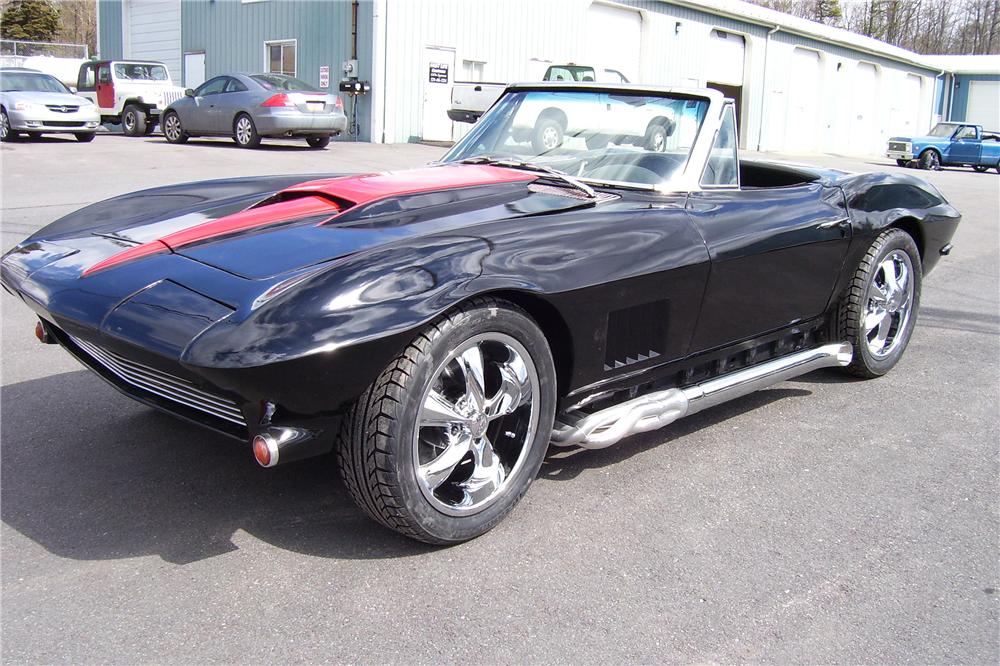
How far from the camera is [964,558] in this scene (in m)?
2.82

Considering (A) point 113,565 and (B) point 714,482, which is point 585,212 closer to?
(B) point 714,482

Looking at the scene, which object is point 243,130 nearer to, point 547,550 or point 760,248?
point 760,248

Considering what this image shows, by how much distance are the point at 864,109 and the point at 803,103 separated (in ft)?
19.3

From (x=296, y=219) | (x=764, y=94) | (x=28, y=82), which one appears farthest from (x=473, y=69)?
(x=296, y=219)

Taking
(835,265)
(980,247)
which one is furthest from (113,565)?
(980,247)

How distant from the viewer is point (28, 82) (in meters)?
16.8

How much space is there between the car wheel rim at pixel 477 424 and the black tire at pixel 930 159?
96.2ft

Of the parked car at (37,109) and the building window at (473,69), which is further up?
the building window at (473,69)

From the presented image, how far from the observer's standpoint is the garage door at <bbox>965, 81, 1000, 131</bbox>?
4475 cm

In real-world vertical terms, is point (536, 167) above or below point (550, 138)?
below

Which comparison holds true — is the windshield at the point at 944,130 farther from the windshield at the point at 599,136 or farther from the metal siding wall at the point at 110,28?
the windshield at the point at 599,136

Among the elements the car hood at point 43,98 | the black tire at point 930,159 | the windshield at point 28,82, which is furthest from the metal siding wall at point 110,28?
the black tire at point 930,159

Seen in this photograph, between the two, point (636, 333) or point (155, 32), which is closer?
point (636, 333)

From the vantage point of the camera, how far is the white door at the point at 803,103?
106ft
